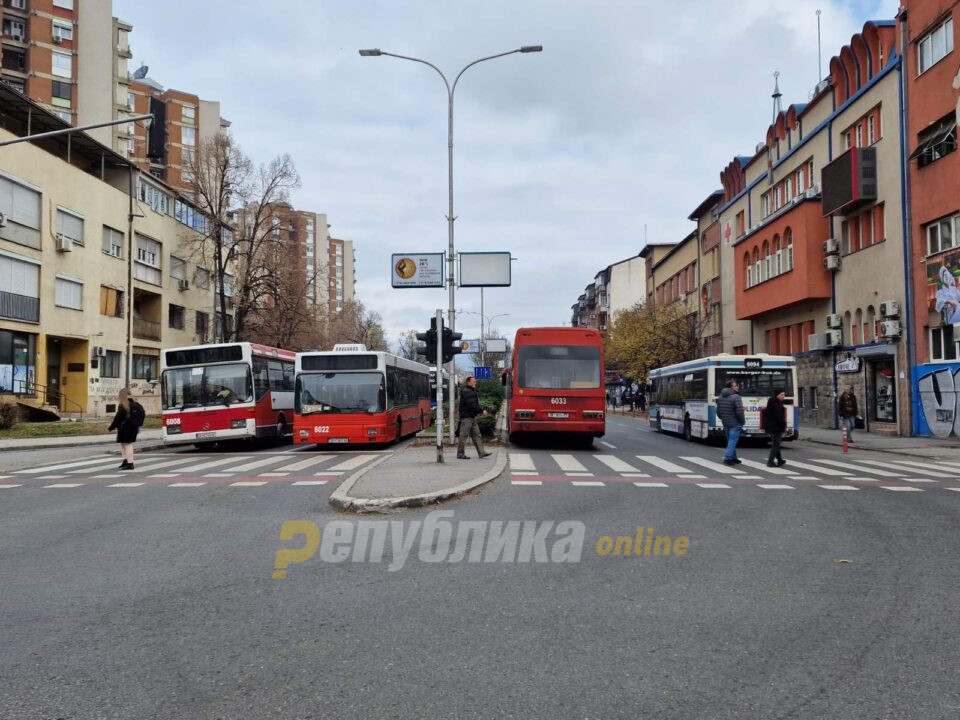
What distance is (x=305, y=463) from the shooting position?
56.7ft

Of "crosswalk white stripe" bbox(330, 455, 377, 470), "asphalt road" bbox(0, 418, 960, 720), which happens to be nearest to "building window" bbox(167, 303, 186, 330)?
"crosswalk white stripe" bbox(330, 455, 377, 470)

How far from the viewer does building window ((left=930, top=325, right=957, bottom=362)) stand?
25845mm

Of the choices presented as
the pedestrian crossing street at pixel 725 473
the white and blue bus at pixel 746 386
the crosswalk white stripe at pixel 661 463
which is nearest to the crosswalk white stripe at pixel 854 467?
the pedestrian crossing street at pixel 725 473

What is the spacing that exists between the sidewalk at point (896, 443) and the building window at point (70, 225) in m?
33.2

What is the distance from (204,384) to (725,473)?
45.3 feet

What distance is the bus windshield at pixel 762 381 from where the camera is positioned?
23.8m

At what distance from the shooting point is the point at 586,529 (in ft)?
28.7

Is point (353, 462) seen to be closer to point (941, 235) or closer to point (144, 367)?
point (941, 235)

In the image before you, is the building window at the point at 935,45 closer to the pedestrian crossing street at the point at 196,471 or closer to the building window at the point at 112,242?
the pedestrian crossing street at the point at 196,471

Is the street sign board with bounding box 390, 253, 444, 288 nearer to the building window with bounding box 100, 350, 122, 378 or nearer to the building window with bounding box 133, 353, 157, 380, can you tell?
the building window with bounding box 100, 350, 122, 378

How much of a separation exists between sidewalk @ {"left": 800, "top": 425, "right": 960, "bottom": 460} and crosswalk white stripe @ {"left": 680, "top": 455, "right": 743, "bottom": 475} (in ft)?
21.0

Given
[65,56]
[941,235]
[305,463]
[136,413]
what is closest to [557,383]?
[305,463]

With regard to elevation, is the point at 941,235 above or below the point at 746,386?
above

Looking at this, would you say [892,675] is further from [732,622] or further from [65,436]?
[65,436]
